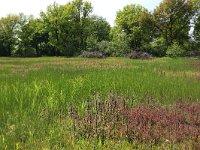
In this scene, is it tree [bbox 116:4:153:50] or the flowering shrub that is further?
tree [bbox 116:4:153:50]

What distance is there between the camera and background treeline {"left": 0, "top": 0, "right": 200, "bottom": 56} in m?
67.1

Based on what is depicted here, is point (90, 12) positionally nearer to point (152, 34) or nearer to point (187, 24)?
point (152, 34)

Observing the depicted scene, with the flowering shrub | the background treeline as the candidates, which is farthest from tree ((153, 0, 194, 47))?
the flowering shrub

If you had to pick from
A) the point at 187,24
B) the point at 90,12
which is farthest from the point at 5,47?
the point at 187,24

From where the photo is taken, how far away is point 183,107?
9.11 m

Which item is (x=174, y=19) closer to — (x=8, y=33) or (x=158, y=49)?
(x=158, y=49)

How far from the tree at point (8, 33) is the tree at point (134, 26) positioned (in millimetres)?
28178

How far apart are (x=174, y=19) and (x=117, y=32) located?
1573cm

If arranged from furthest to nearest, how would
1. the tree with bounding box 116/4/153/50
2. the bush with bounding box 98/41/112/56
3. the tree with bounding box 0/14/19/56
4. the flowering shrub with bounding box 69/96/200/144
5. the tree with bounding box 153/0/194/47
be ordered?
the tree with bounding box 0/14/19/56, the tree with bounding box 116/4/153/50, the tree with bounding box 153/0/194/47, the bush with bounding box 98/41/112/56, the flowering shrub with bounding box 69/96/200/144

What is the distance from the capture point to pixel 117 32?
8031 cm

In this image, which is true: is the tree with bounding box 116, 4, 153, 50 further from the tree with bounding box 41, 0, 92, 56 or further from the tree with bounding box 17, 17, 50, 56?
the tree with bounding box 17, 17, 50, 56

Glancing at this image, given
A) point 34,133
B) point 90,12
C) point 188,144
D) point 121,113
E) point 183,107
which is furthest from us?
point 90,12

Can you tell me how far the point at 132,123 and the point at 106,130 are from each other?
2.10ft

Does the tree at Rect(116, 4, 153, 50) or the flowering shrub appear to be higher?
the tree at Rect(116, 4, 153, 50)
